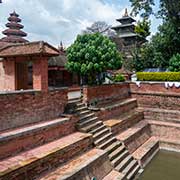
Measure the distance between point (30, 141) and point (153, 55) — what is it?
14.8m

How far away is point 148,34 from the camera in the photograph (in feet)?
72.0

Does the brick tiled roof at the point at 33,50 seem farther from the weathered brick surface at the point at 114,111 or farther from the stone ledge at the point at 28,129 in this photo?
the weathered brick surface at the point at 114,111

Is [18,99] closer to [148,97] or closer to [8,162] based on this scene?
[8,162]

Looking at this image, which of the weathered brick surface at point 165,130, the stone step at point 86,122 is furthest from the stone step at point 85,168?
the weathered brick surface at point 165,130

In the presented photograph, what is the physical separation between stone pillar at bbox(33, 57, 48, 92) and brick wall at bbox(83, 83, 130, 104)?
2.61m

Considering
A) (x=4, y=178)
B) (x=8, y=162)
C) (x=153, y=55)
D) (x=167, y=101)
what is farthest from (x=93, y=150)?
(x=153, y=55)

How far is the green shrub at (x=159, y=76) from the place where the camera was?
14.6 metres

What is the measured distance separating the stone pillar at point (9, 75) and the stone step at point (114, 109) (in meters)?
4.32

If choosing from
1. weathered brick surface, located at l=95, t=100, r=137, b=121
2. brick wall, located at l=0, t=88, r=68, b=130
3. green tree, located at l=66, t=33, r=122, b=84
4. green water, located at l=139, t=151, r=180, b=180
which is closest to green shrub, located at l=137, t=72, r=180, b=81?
weathered brick surface, located at l=95, t=100, r=137, b=121

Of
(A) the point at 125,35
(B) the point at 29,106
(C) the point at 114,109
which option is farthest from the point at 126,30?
(B) the point at 29,106

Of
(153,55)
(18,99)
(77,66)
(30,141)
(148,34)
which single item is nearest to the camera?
(30,141)

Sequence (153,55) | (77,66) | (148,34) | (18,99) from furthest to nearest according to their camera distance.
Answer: (148,34) < (153,55) < (77,66) < (18,99)

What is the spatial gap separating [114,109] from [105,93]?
4.45 feet

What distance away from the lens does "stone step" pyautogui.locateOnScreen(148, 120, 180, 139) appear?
1226 cm
